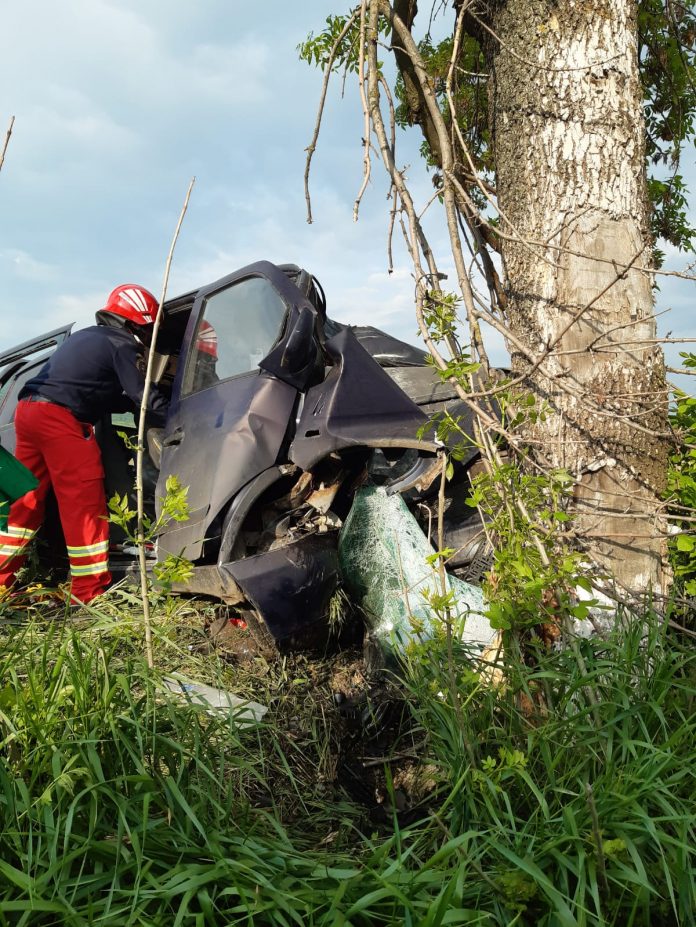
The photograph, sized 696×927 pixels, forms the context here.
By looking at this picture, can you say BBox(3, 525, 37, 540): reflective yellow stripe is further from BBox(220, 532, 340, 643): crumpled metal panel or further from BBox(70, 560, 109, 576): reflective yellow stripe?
BBox(220, 532, 340, 643): crumpled metal panel

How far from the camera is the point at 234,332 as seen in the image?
3977 mm

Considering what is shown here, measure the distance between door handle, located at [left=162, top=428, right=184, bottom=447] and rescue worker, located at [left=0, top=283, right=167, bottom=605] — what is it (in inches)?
24.6

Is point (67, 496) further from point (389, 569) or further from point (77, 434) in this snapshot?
point (389, 569)

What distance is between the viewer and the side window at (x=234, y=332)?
12.5ft

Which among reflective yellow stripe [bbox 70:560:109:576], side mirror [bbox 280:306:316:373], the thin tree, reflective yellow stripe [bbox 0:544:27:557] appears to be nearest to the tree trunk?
the thin tree

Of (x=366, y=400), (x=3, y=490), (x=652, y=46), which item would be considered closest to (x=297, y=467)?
(x=366, y=400)

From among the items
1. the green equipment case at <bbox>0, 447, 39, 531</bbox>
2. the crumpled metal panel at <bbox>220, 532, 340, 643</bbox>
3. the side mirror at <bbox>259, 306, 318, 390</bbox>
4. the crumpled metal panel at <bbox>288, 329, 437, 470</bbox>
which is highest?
the side mirror at <bbox>259, 306, 318, 390</bbox>

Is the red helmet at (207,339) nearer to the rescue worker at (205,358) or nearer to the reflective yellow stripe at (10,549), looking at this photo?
the rescue worker at (205,358)

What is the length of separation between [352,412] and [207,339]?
4.14 feet

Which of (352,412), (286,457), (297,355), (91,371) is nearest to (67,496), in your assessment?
(91,371)

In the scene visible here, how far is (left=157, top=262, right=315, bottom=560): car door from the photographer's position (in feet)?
11.1

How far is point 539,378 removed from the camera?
305 centimetres

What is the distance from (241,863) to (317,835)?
0.63 m

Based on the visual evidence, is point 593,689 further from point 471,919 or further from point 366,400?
point 366,400
